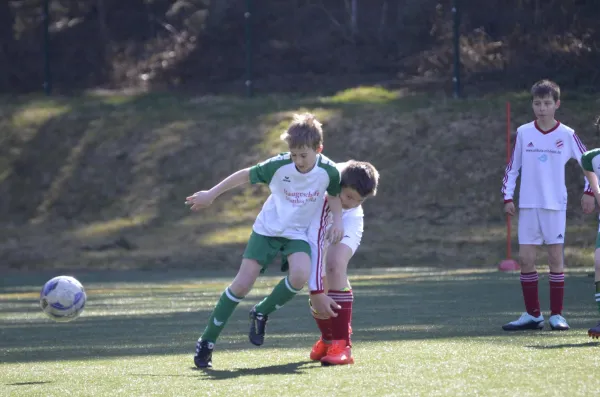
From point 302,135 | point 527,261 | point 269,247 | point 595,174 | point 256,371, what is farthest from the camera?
point 527,261

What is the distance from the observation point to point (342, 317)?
6.70 meters

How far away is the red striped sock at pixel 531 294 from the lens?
26.4ft

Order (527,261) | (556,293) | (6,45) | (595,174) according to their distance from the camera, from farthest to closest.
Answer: (6,45) → (527,261) → (556,293) → (595,174)

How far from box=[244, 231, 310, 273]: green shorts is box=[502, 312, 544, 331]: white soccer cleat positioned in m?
1.99

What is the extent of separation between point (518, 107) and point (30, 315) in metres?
12.4

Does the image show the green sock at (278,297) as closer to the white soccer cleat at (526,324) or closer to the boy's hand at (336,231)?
the boy's hand at (336,231)

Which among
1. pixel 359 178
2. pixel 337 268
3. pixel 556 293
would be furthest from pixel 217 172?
pixel 359 178

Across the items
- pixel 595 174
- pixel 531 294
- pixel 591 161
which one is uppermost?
pixel 591 161

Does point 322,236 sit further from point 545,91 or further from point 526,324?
point 545,91

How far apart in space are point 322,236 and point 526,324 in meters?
1.99

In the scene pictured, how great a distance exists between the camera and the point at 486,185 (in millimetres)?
19250

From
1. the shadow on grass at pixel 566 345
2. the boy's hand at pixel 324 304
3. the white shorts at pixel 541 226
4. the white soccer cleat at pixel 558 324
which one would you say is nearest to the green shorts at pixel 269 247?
the boy's hand at pixel 324 304

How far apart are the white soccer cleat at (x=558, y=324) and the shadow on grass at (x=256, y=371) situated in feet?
7.20

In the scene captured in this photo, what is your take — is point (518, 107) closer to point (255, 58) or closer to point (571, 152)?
point (255, 58)
